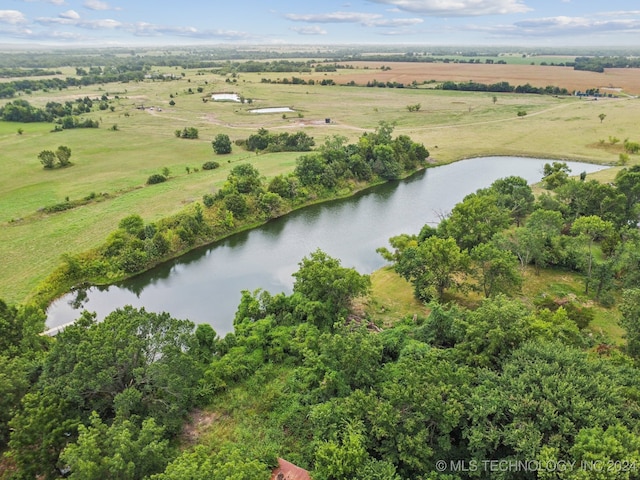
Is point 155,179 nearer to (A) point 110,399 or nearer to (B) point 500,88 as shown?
(A) point 110,399

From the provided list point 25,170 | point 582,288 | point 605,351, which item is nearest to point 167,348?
point 605,351

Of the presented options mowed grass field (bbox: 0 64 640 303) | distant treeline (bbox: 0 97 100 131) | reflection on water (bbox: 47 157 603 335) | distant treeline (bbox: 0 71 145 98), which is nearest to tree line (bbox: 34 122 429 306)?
reflection on water (bbox: 47 157 603 335)

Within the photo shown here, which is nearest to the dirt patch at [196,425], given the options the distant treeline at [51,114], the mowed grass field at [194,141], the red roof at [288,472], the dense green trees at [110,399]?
the dense green trees at [110,399]

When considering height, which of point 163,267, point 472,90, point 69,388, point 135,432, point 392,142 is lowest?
point 163,267

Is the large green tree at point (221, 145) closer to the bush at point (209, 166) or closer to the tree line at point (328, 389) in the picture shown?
the bush at point (209, 166)

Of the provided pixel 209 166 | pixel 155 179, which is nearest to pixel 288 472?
pixel 155 179

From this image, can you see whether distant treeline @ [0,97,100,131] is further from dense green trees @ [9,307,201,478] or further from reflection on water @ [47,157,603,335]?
dense green trees @ [9,307,201,478]

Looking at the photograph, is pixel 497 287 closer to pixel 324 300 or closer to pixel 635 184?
pixel 324 300
